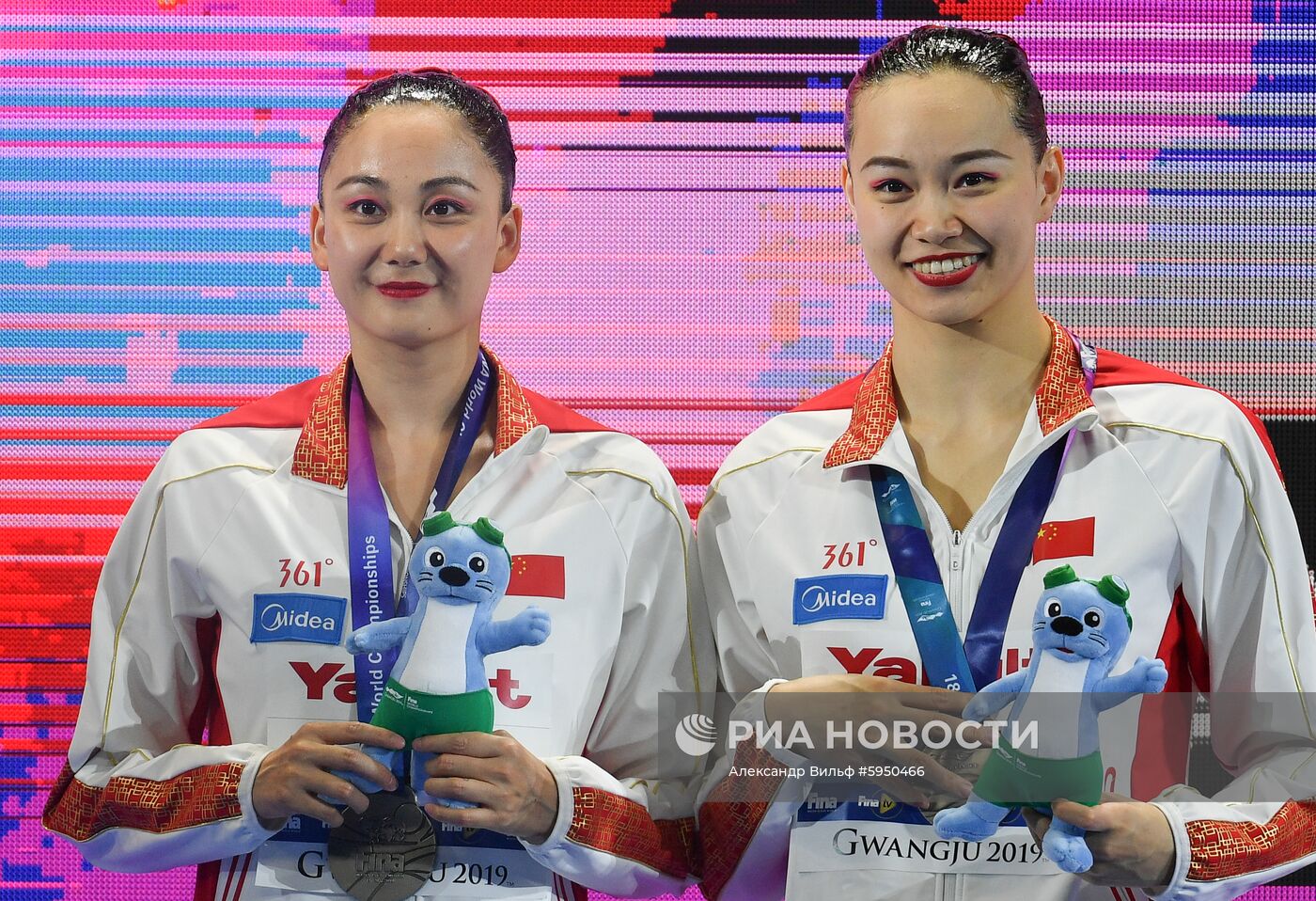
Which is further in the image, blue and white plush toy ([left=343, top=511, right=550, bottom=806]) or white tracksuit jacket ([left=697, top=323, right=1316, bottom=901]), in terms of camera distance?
white tracksuit jacket ([left=697, top=323, right=1316, bottom=901])

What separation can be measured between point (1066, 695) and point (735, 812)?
76 cm

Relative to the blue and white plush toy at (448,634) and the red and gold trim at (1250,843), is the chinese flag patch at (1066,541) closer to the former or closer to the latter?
the red and gold trim at (1250,843)

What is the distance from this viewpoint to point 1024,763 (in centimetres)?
238

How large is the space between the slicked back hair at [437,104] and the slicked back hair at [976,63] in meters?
0.74

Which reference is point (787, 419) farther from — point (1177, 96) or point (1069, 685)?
point (1177, 96)

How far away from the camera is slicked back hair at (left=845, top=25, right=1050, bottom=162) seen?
2.83 metres

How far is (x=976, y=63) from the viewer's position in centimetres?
284

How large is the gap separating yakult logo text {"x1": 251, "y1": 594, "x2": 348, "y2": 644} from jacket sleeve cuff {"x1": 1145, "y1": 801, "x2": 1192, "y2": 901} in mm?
1480

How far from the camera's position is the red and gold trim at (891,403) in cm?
278

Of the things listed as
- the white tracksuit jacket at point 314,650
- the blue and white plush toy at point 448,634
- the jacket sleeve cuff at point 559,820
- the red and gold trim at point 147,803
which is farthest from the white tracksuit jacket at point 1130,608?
the red and gold trim at point 147,803

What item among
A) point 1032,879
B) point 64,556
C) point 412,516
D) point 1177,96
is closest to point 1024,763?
point 1032,879

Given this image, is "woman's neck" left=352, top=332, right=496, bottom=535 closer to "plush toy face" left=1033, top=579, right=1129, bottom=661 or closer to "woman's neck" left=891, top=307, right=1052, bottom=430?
"woman's neck" left=891, top=307, right=1052, bottom=430

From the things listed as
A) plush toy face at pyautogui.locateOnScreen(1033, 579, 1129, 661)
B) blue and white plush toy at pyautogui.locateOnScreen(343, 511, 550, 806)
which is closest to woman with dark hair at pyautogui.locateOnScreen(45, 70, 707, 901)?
blue and white plush toy at pyautogui.locateOnScreen(343, 511, 550, 806)

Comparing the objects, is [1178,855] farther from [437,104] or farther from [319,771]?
[437,104]
